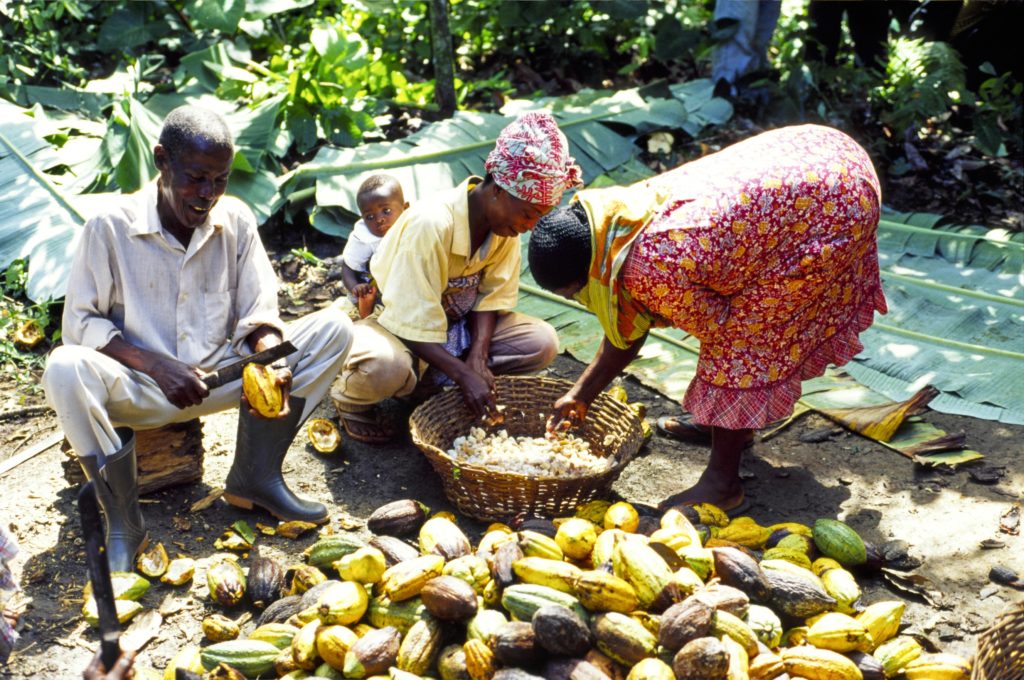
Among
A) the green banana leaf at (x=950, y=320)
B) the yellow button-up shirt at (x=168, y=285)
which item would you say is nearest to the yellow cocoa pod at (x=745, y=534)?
the green banana leaf at (x=950, y=320)

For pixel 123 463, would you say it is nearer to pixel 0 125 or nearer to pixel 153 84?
pixel 0 125

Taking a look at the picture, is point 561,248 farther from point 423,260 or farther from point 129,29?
point 129,29

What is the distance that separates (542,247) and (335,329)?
0.92 meters

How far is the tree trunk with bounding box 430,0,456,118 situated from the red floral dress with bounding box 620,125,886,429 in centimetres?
350

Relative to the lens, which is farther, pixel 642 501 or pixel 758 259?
pixel 642 501

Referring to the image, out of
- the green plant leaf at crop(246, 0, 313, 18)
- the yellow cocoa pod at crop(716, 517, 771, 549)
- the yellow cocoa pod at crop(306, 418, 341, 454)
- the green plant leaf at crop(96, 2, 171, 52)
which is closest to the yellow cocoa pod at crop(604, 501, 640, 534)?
the yellow cocoa pod at crop(716, 517, 771, 549)

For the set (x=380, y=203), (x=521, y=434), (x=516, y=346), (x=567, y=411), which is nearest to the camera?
(x=567, y=411)

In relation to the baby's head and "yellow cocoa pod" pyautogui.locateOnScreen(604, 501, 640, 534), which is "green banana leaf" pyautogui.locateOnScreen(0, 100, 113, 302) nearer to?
the baby's head

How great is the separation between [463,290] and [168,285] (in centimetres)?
122

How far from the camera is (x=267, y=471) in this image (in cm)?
353

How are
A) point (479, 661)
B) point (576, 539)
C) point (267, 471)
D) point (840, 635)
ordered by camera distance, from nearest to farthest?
point (479, 661) → point (840, 635) → point (576, 539) → point (267, 471)

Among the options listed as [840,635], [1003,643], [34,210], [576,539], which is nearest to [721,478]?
[576,539]

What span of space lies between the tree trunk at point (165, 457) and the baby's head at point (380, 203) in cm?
129

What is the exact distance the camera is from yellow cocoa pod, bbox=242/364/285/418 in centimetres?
328
